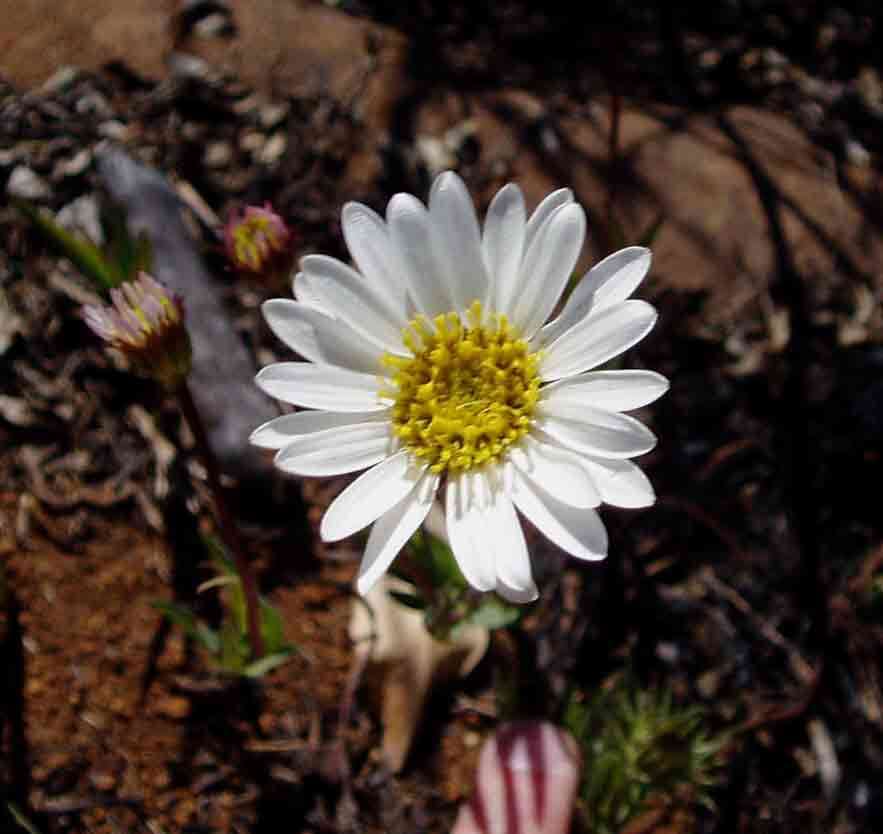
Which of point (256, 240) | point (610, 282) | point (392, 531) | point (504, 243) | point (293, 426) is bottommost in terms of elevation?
point (392, 531)

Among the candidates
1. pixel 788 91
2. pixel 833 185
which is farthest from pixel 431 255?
pixel 788 91

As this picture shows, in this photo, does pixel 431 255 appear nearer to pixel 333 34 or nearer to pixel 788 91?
pixel 333 34

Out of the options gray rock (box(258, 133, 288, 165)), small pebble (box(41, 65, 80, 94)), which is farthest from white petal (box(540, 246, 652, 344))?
small pebble (box(41, 65, 80, 94))

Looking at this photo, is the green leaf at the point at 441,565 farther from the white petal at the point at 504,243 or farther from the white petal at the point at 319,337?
the white petal at the point at 504,243

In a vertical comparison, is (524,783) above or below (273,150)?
below

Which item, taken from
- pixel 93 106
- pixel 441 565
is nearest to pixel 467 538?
pixel 441 565

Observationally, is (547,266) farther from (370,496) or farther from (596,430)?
(370,496)
